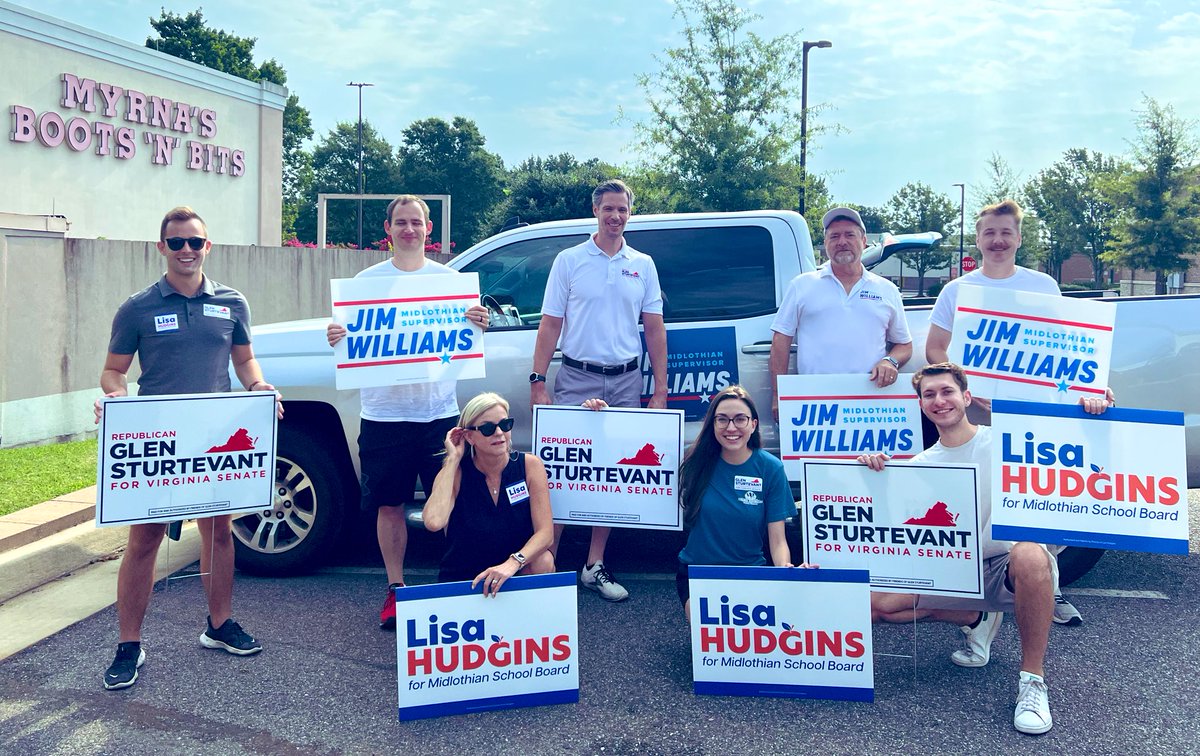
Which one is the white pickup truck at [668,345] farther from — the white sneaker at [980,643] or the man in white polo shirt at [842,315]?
the white sneaker at [980,643]

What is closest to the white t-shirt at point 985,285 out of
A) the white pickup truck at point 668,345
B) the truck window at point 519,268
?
the white pickup truck at point 668,345

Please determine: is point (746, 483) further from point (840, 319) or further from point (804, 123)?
point (804, 123)

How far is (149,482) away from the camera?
3.87 m

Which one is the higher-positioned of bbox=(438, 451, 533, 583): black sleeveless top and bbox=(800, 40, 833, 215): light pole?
bbox=(800, 40, 833, 215): light pole

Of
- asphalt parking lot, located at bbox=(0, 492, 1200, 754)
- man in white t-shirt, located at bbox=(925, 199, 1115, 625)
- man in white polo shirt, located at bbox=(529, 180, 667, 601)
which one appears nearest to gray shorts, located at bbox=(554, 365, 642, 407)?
man in white polo shirt, located at bbox=(529, 180, 667, 601)

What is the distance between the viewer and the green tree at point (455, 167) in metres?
70.9

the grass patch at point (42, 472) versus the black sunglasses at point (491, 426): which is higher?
the black sunglasses at point (491, 426)

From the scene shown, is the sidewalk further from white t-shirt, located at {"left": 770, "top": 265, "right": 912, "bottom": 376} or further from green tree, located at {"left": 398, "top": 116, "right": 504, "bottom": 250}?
green tree, located at {"left": 398, "top": 116, "right": 504, "bottom": 250}

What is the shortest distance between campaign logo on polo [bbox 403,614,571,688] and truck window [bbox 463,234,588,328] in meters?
2.10

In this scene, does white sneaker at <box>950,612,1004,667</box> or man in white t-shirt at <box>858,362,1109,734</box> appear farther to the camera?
white sneaker at <box>950,612,1004,667</box>

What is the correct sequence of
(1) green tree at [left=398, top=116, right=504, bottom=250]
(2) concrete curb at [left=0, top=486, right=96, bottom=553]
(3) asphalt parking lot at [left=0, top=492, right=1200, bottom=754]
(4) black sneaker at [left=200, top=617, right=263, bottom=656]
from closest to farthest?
(3) asphalt parking lot at [left=0, top=492, right=1200, bottom=754] → (4) black sneaker at [left=200, top=617, right=263, bottom=656] → (2) concrete curb at [left=0, top=486, right=96, bottom=553] → (1) green tree at [left=398, top=116, right=504, bottom=250]

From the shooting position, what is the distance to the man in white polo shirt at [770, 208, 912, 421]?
177 inches

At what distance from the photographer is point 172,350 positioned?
382cm

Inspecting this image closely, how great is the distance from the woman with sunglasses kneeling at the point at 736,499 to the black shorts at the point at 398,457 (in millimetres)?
1229
